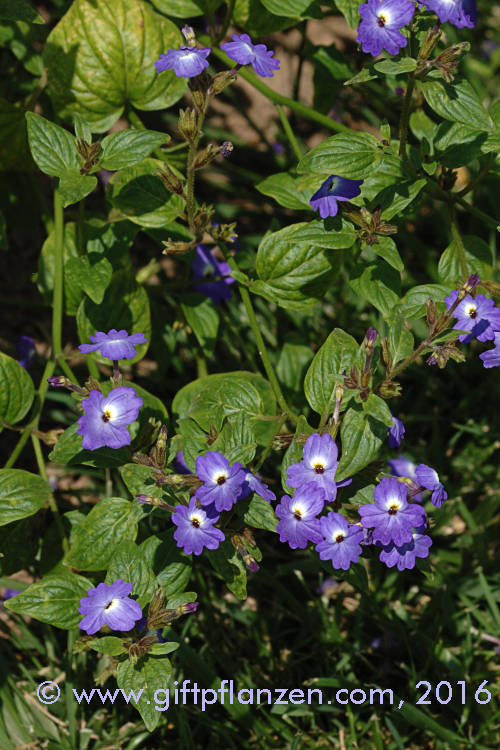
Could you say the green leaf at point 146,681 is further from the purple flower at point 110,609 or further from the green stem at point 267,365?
the green stem at point 267,365

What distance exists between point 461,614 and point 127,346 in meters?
1.50

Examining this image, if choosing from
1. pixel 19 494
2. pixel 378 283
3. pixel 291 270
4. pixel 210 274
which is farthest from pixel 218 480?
pixel 210 274

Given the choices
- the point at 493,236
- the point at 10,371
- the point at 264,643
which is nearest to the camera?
the point at 10,371

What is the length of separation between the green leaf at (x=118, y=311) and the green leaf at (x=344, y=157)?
700mm

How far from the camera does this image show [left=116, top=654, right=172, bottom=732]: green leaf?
1.92 m

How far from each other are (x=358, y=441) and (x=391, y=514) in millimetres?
201

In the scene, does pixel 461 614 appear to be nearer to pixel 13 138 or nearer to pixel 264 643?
pixel 264 643

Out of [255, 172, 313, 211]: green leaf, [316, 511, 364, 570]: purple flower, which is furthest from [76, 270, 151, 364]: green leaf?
[316, 511, 364, 570]: purple flower

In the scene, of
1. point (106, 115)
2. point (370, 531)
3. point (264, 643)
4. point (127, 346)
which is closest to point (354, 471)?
point (370, 531)

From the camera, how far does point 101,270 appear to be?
8.02 feet

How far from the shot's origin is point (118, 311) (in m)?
2.54

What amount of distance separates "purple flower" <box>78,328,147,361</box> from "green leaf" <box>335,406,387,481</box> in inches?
23.2

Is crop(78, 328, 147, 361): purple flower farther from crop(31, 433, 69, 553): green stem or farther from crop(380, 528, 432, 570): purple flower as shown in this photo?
crop(380, 528, 432, 570): purple flower

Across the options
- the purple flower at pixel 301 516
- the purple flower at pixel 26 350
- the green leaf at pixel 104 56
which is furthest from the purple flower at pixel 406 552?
the green leaf at pixel 104 56
